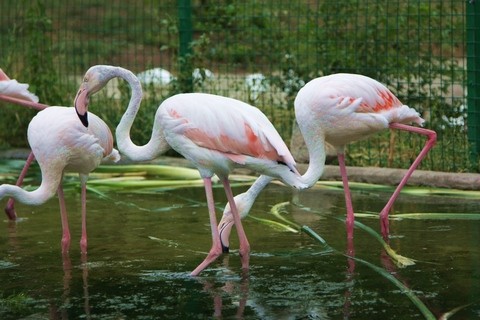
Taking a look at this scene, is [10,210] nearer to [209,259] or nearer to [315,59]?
[209,259]

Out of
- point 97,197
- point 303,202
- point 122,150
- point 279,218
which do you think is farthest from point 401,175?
point 122,150

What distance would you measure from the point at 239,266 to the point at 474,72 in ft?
12.6

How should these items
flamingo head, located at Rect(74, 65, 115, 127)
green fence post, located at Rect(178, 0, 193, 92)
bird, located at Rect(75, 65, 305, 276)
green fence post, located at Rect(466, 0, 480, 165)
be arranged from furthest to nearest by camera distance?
green fence post, located at Rect(178, 0, 193, 92)
green fence post, located at Rect(466, 0, 480, 165)
flamingo head, located at Rect(74, 65, 115, 127)
bird, located at Rect(75, 65, 305, 276)

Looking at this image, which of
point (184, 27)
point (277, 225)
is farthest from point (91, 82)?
point (184, 27)

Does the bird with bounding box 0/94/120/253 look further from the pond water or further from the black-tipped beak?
the pond water

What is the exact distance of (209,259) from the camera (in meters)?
5.89

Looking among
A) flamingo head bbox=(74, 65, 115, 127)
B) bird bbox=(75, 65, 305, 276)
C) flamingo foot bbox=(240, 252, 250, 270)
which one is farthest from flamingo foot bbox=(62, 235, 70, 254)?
flamingo foot bbox=(240, 252, 250, 270)

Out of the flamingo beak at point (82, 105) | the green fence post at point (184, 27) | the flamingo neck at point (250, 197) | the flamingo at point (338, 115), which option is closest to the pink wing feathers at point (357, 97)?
the flamingo at point (338, 115)

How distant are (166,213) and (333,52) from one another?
9.62ft

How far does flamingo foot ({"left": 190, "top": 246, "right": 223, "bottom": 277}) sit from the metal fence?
3.69 metres

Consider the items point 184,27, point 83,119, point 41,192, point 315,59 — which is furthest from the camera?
point 184,27

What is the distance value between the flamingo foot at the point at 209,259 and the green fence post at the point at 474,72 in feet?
12.4

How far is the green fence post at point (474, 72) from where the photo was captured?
9078 millimetres

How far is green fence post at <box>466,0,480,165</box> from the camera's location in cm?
908
